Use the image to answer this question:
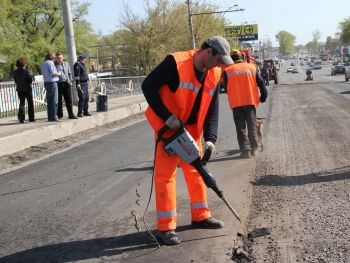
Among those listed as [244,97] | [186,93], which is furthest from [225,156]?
[186,93]

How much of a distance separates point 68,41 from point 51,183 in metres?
10.4

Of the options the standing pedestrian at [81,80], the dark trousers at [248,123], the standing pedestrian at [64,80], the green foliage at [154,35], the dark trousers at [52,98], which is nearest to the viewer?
the dark trousers at [248,123]

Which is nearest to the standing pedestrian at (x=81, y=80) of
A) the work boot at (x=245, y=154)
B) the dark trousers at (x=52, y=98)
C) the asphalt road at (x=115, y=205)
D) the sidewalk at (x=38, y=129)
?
the sidewalk at (x=38, y=129)

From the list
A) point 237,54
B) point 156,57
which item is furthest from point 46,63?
point 156,57

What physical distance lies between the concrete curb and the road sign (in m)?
59.2

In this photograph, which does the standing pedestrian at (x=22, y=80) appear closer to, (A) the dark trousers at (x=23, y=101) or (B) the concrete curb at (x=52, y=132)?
(A) the dark trousers at (x=23, y=101)

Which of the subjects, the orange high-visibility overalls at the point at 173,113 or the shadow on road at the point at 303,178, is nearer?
the orange high-visibility overalls at the point at 173,113

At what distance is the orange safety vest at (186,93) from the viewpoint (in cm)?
454

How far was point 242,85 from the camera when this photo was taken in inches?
354

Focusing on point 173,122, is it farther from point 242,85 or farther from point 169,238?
point 242,85

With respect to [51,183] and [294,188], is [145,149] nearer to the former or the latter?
[51,183]

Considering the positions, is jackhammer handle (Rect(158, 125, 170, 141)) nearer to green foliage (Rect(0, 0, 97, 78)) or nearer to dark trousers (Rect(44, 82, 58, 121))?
dark trousers (Rect(44, 82, 58, 121))

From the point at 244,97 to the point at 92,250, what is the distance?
5.01 m

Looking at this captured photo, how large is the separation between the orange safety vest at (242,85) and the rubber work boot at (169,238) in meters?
4.68
